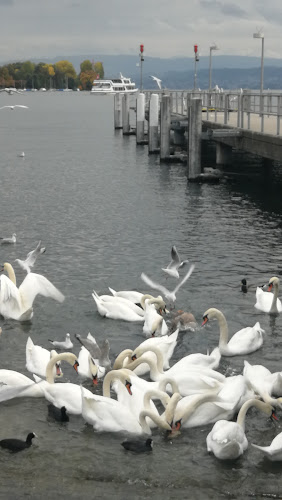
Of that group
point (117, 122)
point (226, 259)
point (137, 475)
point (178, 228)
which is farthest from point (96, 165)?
point (137, 475)

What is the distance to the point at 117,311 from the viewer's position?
49.3 ft

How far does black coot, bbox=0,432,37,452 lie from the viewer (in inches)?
390

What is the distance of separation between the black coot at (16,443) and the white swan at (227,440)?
2.15 metres

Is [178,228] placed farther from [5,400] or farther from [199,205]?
[5,400]

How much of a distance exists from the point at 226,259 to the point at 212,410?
30.9ft

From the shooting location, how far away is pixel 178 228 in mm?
24156

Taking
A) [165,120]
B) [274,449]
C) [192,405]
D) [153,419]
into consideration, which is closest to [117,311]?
[192,405]

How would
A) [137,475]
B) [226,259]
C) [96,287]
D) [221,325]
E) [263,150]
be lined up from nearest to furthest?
[137,475]
[221,325]
[96,287]
[226,259]
[263,150]

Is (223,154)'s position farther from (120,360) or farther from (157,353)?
(120,360)

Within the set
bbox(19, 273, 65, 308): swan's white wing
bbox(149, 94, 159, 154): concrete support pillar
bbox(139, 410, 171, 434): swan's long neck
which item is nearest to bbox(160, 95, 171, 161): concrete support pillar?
bbox(149, 94, 159, 154): concrete support pillar

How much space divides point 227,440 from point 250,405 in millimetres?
713

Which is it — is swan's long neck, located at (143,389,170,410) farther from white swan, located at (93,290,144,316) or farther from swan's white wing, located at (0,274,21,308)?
swan's white wing, located at (0,274,21,308)

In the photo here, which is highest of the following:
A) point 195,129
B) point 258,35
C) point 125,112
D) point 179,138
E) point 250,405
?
point 258,35

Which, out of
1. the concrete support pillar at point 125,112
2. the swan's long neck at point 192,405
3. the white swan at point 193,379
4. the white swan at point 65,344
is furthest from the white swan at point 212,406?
the concrete support pillar at point 125,112
